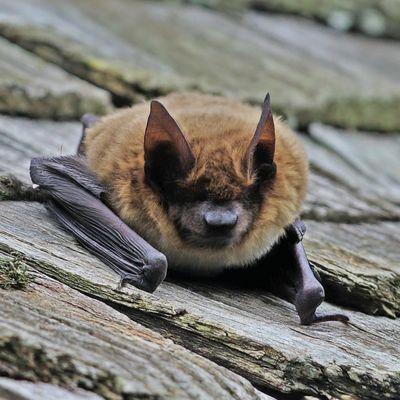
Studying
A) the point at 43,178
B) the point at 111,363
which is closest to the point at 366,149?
the point at 43,178

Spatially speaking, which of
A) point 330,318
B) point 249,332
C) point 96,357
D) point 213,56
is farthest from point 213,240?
point 213,56

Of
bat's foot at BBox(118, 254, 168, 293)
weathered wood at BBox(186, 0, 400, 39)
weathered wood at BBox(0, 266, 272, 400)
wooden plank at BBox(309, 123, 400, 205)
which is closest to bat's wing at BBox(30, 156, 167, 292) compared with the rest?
bat's foot at BBox(118, 254, 168, 293)

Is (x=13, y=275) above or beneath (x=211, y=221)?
beneath

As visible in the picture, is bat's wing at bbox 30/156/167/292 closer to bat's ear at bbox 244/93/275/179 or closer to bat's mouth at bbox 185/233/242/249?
bat's mouth at bbox 185/233/242/249

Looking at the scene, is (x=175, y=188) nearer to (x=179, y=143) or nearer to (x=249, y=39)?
(x=179, y=143)

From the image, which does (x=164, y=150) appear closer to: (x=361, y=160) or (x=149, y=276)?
(x=149, y=276)

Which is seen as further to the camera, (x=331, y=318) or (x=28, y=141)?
(x=28, y=141)

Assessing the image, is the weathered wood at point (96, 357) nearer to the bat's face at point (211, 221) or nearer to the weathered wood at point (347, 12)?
the bat's face at point (211, 221)
